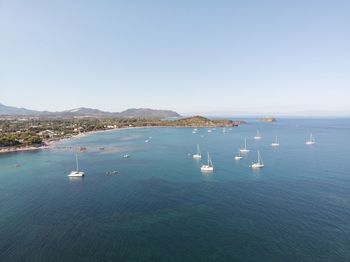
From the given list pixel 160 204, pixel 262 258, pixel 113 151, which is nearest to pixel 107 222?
pixel 160 204

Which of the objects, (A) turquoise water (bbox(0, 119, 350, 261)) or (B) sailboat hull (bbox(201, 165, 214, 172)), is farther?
(B) sailboat hull (bbox(201, 165, 214, 172))

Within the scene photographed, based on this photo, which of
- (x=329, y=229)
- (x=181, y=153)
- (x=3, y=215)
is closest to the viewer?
(x=329, y=229)

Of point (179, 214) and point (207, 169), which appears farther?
point (207, 169)

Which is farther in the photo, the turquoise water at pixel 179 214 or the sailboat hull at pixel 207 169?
the sailboat hull at pixel 207 169

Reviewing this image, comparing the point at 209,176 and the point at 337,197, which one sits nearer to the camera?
the point at 337,197

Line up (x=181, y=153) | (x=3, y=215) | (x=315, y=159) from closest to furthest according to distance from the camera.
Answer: (x=3, y=215) < (x=315, y=159) < (x=181, y=153)

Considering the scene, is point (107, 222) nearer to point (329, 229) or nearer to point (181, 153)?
point (329, 229)

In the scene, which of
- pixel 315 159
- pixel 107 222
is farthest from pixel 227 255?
pixel 315 159
